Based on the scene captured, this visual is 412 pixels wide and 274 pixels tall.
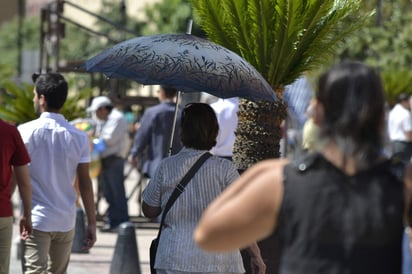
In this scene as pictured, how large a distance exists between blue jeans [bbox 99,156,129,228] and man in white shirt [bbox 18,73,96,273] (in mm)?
7325

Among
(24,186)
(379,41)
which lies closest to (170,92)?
(24,186)

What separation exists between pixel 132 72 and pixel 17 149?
0.96 metres

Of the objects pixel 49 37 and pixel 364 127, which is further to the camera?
pixel 49 37

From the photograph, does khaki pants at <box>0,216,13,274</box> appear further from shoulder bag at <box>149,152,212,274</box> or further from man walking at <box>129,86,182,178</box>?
man walking at <box>129,86,182,178</box>

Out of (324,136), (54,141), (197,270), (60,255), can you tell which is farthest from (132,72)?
(324,136)

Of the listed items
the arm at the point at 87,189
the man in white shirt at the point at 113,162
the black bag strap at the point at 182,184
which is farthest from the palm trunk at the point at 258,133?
the man in white shirt at the point at 113,162

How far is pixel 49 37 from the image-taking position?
15.6 metres

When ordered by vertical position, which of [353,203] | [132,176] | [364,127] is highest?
[364,127]

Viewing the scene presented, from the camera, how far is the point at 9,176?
7.00 m

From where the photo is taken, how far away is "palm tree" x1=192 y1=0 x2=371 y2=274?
28.7ft

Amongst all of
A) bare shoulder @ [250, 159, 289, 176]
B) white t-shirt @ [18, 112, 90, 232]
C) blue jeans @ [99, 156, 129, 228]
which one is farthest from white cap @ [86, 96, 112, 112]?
bare shoulder @ [250, 159, 289, 176]

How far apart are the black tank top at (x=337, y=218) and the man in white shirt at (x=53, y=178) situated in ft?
12.7

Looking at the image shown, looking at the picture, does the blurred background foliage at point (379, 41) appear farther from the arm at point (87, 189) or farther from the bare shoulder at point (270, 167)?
the bare shoulder at point (270, 167)

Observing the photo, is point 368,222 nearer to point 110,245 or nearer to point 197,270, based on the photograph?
point 197,270
